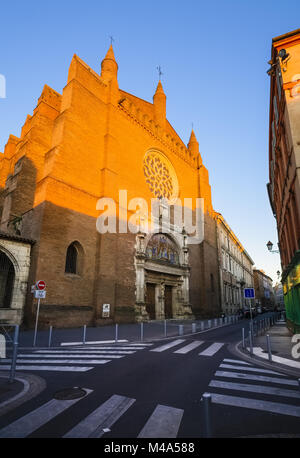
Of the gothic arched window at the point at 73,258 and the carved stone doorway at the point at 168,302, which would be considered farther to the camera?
the carved stone doorway at the point at 168,302

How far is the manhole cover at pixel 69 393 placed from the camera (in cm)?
420

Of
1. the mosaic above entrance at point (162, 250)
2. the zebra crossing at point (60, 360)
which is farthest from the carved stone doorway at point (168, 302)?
the zebra crossing at point (60, 360)

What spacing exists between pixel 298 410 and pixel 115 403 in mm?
2724

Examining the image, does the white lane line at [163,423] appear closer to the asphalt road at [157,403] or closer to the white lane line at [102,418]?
the asphalt road at [157,403]

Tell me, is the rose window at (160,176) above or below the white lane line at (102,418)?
above

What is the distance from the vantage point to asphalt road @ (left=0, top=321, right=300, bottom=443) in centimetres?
315

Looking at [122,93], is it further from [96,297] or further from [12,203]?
[96,297]

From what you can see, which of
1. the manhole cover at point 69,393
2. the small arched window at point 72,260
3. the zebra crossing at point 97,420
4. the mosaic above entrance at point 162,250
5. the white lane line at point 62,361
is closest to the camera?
the zebra crossing at point 97,420

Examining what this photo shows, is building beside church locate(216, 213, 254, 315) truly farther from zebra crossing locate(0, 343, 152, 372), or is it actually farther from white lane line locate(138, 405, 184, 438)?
white lane line locate(138, 405, 184, 438)

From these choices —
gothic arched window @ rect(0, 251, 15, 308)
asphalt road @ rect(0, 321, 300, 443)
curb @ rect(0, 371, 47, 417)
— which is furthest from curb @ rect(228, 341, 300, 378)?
gothic arched window @ rect(0, 251, 15, 308)

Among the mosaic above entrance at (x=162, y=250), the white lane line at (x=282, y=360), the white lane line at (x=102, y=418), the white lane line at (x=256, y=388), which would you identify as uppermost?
the mosaic above entrance at (x=162, y=250)

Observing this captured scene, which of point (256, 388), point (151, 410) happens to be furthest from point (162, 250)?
point (151, 410)

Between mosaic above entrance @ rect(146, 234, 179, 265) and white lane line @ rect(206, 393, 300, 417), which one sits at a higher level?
mosaic above entrance @ rect(146, 234, 179, 265)

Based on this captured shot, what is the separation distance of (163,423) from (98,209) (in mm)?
16913
